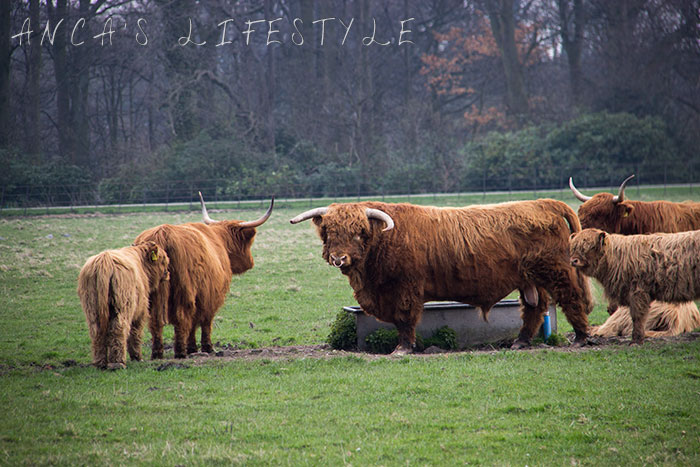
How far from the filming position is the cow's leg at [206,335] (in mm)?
8375

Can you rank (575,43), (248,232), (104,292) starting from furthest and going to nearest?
(575,43)
(248,232)
(104,292)

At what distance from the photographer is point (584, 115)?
33.9 meters

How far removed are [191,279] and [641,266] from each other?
4858 millimetres

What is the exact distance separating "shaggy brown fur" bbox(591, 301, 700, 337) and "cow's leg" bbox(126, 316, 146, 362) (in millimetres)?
5467

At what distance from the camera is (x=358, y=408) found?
18.4 ft

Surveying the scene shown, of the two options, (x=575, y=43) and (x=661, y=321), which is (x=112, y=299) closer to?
(x=661, y=321)

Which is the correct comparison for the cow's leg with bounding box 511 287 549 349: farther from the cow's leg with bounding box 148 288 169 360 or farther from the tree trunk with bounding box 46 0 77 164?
the tree trunk with bounding box 46 0 77 164

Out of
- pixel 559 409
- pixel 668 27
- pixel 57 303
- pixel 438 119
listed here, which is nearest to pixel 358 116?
pixel 438 119

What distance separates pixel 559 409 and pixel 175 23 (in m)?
31.9

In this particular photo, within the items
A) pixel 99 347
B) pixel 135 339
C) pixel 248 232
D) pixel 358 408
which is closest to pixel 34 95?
pixel 248 232

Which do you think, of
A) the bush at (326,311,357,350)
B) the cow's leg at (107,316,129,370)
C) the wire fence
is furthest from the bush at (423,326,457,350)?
the wire fence

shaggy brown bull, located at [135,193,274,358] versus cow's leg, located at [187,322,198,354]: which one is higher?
shaggy brown bull, located at [135,193,274,358]

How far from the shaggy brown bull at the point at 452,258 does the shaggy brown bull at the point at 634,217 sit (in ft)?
6.72

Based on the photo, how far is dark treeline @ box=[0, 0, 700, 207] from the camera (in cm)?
3209
